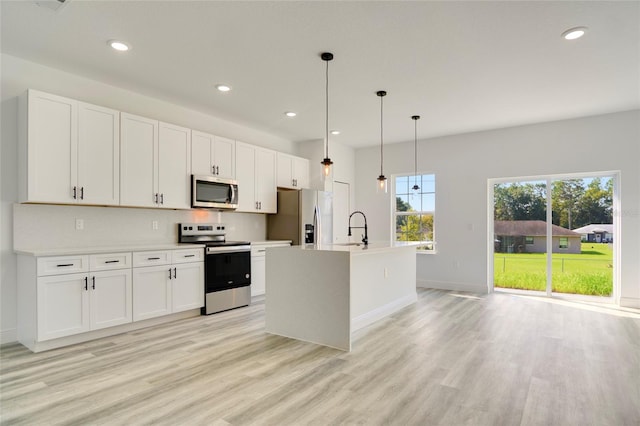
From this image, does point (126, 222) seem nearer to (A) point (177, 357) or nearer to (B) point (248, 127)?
(A) point (177, 357)

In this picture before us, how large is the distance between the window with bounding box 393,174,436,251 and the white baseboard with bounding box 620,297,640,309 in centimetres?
278

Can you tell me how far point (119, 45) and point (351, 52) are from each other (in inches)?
81.5

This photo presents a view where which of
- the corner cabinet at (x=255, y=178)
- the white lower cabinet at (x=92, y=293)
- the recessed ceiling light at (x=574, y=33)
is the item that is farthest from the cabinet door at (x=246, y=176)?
the recessed ceiling light at (x=574, y=33)

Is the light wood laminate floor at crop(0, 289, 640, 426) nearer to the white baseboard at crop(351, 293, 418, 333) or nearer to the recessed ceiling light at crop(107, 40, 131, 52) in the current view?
the white baseboard at crop(351, 293, 418, 333)

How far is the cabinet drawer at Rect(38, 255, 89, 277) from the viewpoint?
10.5 ft

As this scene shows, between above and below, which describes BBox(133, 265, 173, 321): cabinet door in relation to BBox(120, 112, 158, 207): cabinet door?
below

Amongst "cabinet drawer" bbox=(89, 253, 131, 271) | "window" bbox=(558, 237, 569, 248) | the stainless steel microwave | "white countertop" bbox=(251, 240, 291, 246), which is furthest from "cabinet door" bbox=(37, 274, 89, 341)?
"window" bbox=(558, 237, 569, 248)

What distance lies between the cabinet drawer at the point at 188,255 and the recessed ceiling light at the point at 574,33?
4323 mm

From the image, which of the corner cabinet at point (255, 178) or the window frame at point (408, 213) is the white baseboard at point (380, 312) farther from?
the corner cabinet at point (255, 178)

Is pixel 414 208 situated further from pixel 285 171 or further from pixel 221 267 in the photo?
pixel 221 267

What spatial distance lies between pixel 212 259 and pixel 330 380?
8.32 feet

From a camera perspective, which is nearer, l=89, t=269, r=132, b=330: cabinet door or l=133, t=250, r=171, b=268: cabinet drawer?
l=89, t=269, r=132, b=330: cabinet door

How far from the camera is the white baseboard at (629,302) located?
499 cm

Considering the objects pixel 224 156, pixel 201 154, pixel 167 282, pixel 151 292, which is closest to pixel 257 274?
pixel 167 282
